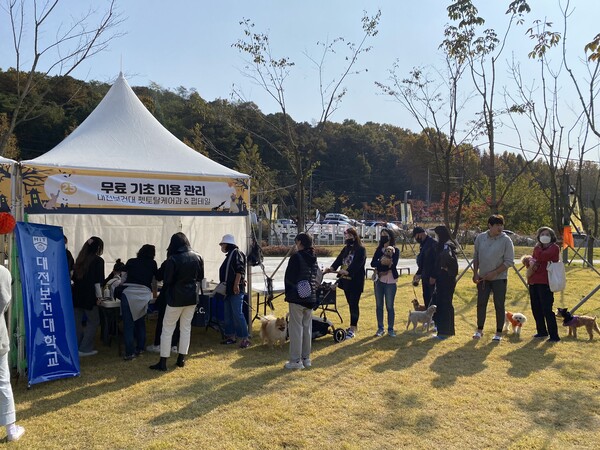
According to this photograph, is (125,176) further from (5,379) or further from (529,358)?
(529,358)

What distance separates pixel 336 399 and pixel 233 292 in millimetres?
2253

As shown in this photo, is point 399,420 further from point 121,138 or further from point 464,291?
point 464,291

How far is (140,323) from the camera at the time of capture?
20.0 ft

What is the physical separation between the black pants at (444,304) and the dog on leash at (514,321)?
826 mm

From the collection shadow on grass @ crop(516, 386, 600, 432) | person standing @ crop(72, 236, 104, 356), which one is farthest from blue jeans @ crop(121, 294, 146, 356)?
shadow on grass @ crop(516, 386, 600, 432)

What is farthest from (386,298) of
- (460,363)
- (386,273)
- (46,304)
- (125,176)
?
(46,304)

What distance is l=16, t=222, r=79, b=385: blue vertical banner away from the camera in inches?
186

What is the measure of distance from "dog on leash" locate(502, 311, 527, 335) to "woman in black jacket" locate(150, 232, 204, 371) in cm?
444

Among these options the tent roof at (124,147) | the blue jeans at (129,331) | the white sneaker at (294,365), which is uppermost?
the tent roof at (124,147)

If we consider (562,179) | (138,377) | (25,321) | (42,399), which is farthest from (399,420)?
(562,179)

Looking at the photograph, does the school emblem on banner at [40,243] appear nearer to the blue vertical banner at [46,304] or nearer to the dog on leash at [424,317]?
the blue vertical banner at [46,304]

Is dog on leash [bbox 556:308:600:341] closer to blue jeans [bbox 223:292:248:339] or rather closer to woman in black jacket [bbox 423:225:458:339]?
woman in black jacket [bbox 423:225:458:339]

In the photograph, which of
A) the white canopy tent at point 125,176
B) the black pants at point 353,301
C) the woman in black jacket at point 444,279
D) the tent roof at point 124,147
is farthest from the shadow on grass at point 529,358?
the tent roof at point 124,147

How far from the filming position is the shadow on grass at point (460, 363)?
5.22m
